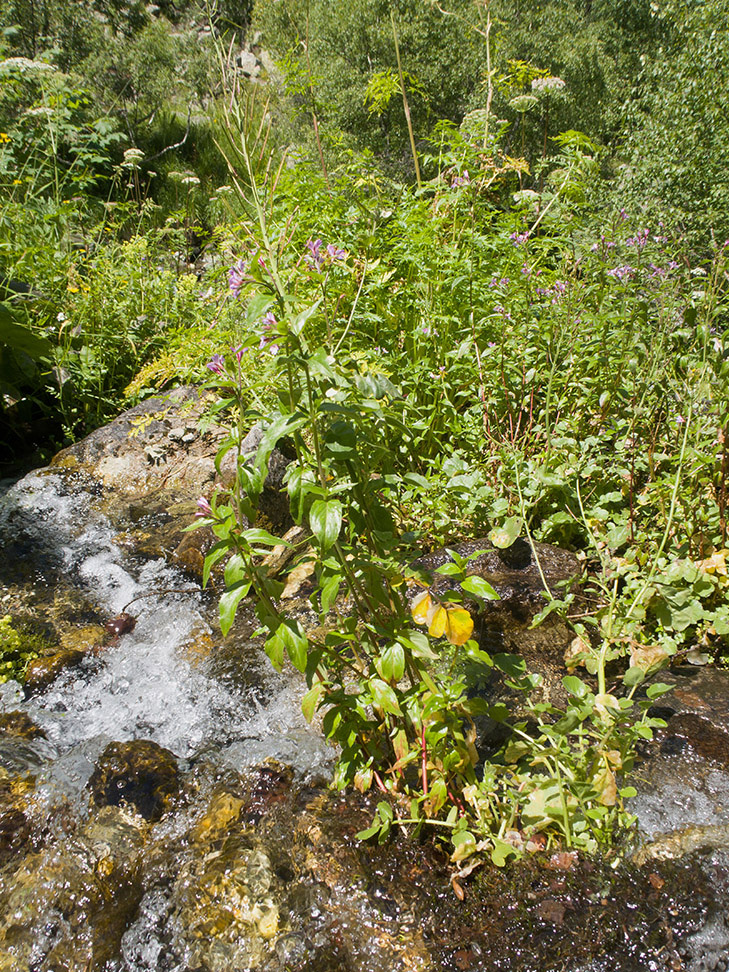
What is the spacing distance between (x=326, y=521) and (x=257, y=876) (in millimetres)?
1074

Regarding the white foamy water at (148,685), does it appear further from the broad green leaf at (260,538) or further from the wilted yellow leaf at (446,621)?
the broad green leaf at (260,538)

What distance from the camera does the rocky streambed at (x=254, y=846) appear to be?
5.08 ft

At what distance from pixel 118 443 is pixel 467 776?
3.34 meters

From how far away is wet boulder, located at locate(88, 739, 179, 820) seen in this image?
208 centimetres

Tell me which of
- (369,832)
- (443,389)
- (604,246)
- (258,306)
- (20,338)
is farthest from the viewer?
(20,338)

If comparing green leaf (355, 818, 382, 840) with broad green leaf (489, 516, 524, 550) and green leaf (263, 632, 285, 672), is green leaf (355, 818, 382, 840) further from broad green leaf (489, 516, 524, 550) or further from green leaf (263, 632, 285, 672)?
broad green leaf (489, 516, 524, 550)

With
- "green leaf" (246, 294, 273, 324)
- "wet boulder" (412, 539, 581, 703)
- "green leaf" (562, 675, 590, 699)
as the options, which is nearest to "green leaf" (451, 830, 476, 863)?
"green leaf" (562, 675, 590, 699)

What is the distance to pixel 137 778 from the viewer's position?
2.17 m

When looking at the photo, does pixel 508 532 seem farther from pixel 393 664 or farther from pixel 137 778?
pixel 137 778

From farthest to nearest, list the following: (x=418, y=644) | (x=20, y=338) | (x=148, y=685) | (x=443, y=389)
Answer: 1. (x=20, y=338)
2. (x=443, y=389)
3. (x=148, y=685)
4. (x=418, y=644)

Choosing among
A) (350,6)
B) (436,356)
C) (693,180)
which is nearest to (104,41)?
(350,6)

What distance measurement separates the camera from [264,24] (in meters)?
15.3

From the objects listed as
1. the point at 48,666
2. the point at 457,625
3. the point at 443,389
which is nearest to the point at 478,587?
the point at 457,625

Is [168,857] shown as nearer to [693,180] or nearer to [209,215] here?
[693,180]
